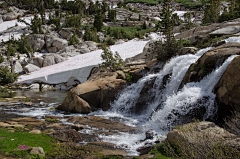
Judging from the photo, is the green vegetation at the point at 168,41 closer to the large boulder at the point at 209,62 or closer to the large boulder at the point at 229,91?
the large boulder at the point at 209,62

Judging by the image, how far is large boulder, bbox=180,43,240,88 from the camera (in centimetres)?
833

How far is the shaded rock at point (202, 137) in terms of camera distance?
12.3 feet

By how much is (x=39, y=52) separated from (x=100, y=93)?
29834 millimetres

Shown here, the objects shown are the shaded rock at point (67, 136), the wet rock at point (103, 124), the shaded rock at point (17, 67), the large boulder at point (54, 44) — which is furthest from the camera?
the large boulder at point (54, 44)

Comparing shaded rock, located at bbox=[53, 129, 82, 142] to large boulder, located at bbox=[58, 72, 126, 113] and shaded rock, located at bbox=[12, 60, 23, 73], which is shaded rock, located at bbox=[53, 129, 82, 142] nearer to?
large boulder, located at bbox=[58, 72, 126, 113]

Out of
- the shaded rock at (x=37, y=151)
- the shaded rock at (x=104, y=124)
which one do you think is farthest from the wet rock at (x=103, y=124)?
the shaded rock at (x=37, y=151)

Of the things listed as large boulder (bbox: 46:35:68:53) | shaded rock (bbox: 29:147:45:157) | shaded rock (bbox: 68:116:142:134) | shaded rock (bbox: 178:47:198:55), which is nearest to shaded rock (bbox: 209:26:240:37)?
shaded rock (bbox: 178:47:198:55)

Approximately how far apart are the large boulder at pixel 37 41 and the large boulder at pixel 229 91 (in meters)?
36.9

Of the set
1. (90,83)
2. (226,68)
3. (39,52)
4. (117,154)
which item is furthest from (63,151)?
(39,52)

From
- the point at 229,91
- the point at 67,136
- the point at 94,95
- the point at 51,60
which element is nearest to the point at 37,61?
the point at 51,60

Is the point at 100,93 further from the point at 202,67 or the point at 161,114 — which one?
the point at 202,67

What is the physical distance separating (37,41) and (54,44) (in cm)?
382

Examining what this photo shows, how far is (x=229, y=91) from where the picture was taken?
6.81 meters

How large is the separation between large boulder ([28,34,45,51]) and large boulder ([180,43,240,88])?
3489cm
